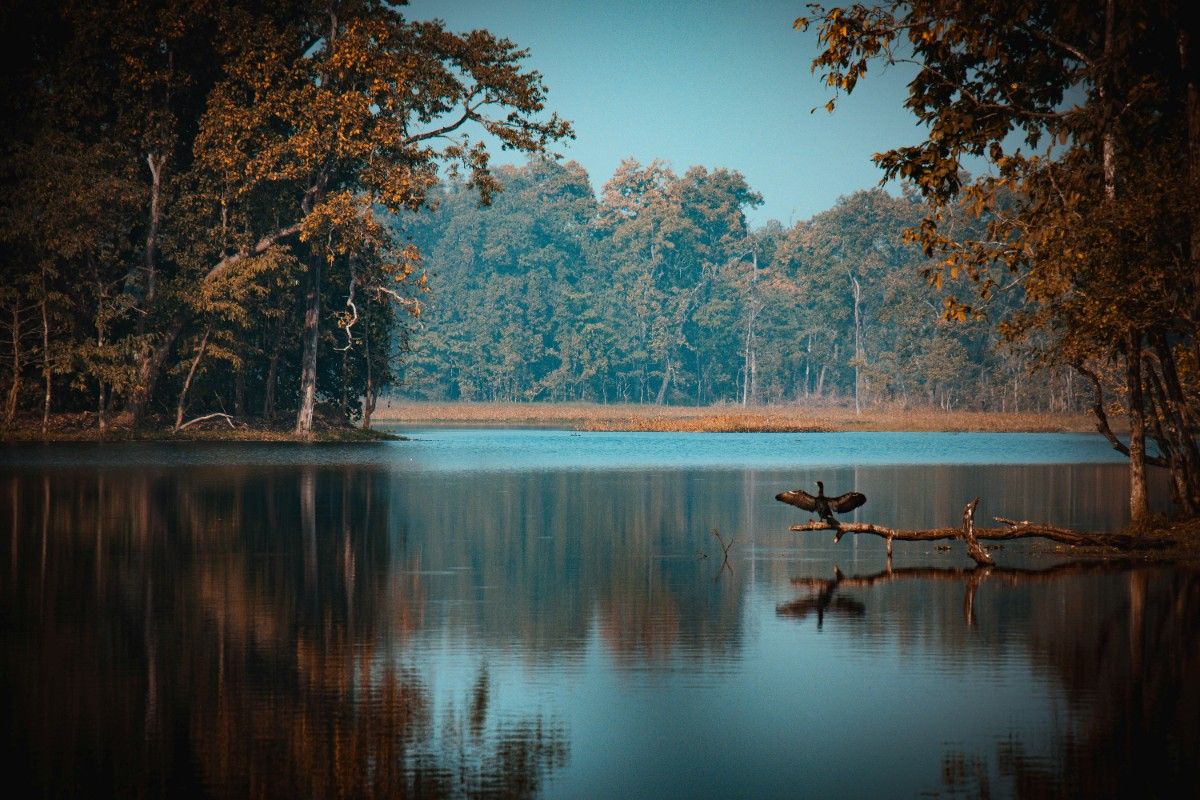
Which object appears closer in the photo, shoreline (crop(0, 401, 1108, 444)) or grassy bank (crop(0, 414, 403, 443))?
grassy bank (crop(0, 414, 403, 443))

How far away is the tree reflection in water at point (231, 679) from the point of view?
927 cm

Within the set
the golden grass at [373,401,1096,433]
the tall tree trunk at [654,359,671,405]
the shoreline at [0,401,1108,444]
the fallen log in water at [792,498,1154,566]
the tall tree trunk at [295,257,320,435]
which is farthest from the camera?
the tall tree trunk at [654,359,671,405]

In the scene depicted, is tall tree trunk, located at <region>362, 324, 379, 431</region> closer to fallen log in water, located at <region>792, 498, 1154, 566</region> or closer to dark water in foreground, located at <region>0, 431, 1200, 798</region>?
dark water in foreground, located at <region>0, 431, 1200, 798</region>

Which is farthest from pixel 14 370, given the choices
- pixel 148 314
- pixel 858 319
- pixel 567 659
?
pixel 858 319

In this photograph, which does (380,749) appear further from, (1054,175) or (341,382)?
(341,382)

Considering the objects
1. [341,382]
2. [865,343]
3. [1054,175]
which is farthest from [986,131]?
[865,343]

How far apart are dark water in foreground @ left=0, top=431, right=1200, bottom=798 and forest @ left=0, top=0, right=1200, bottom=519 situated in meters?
5.42

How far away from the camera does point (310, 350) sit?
2379 inches

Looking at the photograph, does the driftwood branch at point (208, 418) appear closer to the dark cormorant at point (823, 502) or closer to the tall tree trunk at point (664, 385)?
the dark cormorant at point (823, 502)

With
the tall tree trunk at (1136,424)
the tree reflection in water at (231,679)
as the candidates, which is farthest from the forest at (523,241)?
the tree reflection in water at (231,679)

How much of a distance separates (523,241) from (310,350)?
7102cm

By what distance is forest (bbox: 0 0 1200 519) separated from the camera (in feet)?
70.9

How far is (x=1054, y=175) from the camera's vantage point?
23.1 meters

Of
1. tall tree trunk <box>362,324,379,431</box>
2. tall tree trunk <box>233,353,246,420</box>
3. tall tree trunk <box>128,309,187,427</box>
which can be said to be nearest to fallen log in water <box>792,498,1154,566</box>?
tall tree trunk <box>128,309,187,427</box>
